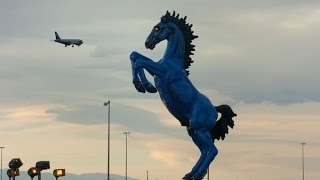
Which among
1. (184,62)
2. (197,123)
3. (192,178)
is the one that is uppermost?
(184,62)

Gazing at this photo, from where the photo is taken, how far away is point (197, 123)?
60.7 feet

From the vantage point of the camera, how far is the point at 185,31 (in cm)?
1898

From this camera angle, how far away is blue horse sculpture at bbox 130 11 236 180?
60.0ft

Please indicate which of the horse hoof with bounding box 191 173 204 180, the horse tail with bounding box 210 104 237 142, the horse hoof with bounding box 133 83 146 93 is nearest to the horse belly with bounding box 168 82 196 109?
the horse hoof with bounding box 133 83 146 93

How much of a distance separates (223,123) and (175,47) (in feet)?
6.92

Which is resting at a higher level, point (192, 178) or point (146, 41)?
point (146, 41)

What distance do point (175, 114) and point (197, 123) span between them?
1.68ft

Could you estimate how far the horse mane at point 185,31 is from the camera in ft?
62.1

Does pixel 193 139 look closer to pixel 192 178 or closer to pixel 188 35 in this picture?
pixel 192 178

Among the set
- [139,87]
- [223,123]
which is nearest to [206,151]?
[223,123]

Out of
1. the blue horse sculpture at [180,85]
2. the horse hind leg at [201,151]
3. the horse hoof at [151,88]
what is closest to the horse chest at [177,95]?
the blue horse sculpture at [180,85]

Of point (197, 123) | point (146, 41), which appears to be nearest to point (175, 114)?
point (197, 123)

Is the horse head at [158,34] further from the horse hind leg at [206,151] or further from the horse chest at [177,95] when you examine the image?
the horse hind leg at [206,151]

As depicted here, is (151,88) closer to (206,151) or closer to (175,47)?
(175,47)
